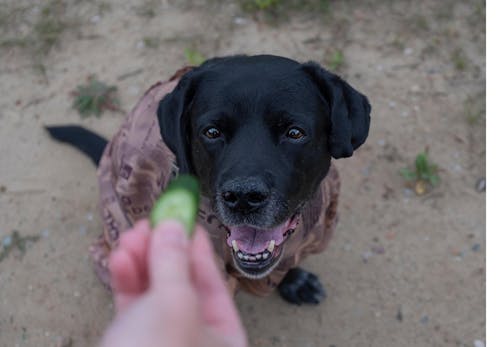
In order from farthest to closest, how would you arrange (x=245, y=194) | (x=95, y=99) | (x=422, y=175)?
(x=95, y=99) < (x=422, y=175) < (x=245, y=194)

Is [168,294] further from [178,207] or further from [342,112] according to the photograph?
[342,112]

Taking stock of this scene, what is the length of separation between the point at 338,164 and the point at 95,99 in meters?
2.07

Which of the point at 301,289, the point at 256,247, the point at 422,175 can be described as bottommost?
the point at 301,289

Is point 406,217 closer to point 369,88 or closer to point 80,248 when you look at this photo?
point 369,88

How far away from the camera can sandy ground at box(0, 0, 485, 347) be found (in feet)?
10.7

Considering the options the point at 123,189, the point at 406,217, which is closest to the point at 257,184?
the point at 123,189

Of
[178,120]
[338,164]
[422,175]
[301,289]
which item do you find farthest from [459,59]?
[178,120]

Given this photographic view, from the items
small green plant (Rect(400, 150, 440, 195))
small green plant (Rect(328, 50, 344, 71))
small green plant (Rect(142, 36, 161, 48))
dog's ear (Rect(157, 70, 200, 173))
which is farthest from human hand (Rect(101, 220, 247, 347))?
small green plant (Rect(142, 36, 161, 48))

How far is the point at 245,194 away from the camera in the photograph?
2.06 m

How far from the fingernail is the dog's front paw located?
244 cm

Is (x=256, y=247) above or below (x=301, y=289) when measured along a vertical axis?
above

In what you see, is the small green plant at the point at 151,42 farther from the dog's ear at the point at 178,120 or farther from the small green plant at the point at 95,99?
the dog's ear at the point at 178,120

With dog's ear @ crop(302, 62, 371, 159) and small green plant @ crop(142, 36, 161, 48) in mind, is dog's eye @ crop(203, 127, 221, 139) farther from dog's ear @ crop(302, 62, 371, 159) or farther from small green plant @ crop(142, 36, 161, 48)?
small green plant @ crop(142, 36, 161, 48)

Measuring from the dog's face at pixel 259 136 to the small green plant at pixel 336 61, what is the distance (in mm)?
1916
